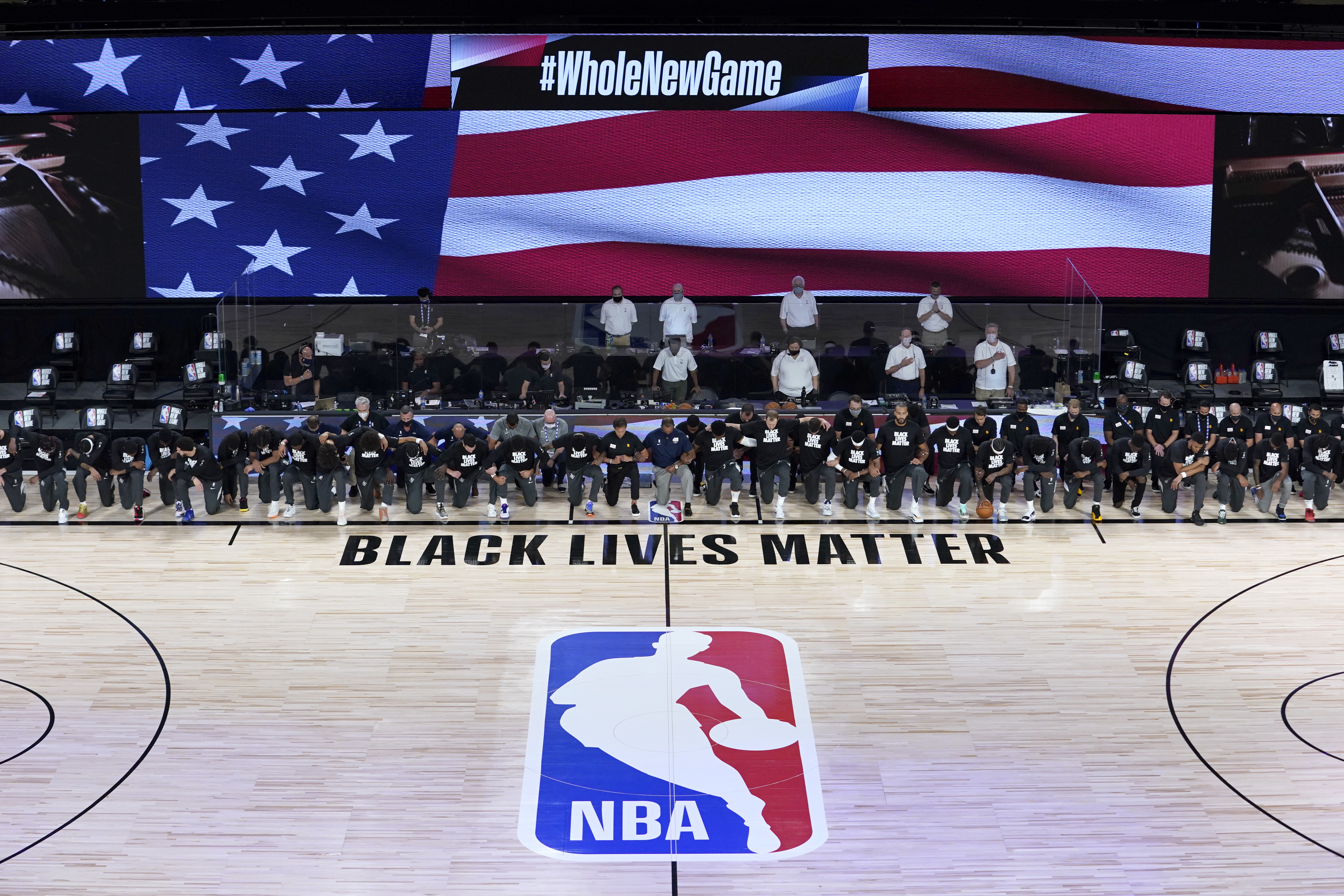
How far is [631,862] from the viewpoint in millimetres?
10812

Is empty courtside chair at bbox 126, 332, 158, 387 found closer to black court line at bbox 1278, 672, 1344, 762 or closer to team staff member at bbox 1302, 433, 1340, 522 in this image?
black court line at bbox 1278, 672, 1344, 762

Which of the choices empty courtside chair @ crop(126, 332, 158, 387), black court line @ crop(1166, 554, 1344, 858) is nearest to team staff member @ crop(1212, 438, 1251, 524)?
black court line @ crop(1166, 554, 1344, 858)

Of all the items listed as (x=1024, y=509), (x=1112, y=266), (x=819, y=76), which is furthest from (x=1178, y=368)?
(x=819, y=76)

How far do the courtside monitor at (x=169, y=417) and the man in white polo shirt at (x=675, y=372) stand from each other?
7952 millimetres

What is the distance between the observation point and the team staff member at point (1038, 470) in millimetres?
19688

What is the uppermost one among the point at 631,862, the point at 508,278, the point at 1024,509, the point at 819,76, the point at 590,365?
the point at 819,76

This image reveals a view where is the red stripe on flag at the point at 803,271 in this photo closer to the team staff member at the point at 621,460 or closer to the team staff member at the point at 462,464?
the team staff member at the point at 621,460

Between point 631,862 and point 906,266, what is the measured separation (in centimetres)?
1585

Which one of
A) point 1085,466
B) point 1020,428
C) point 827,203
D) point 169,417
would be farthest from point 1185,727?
point 169,417

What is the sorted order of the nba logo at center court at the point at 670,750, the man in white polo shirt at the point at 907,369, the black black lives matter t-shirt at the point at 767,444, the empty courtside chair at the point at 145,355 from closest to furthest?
the nba logo at center court at the point at 670,750
the black black lives matter t-shirt at the point at 767,444
the man in white polo shirt at the point at 907,369
the empty courtside chair at the point at 145,355

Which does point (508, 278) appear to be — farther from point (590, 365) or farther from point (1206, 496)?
point (1206, 496)

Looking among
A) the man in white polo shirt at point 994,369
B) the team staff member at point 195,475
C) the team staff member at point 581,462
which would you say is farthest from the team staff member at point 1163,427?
the team staff member at point 195,475

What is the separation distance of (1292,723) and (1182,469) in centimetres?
744

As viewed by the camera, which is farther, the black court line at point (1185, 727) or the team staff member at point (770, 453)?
A: the team staff member at point (770, 453)
